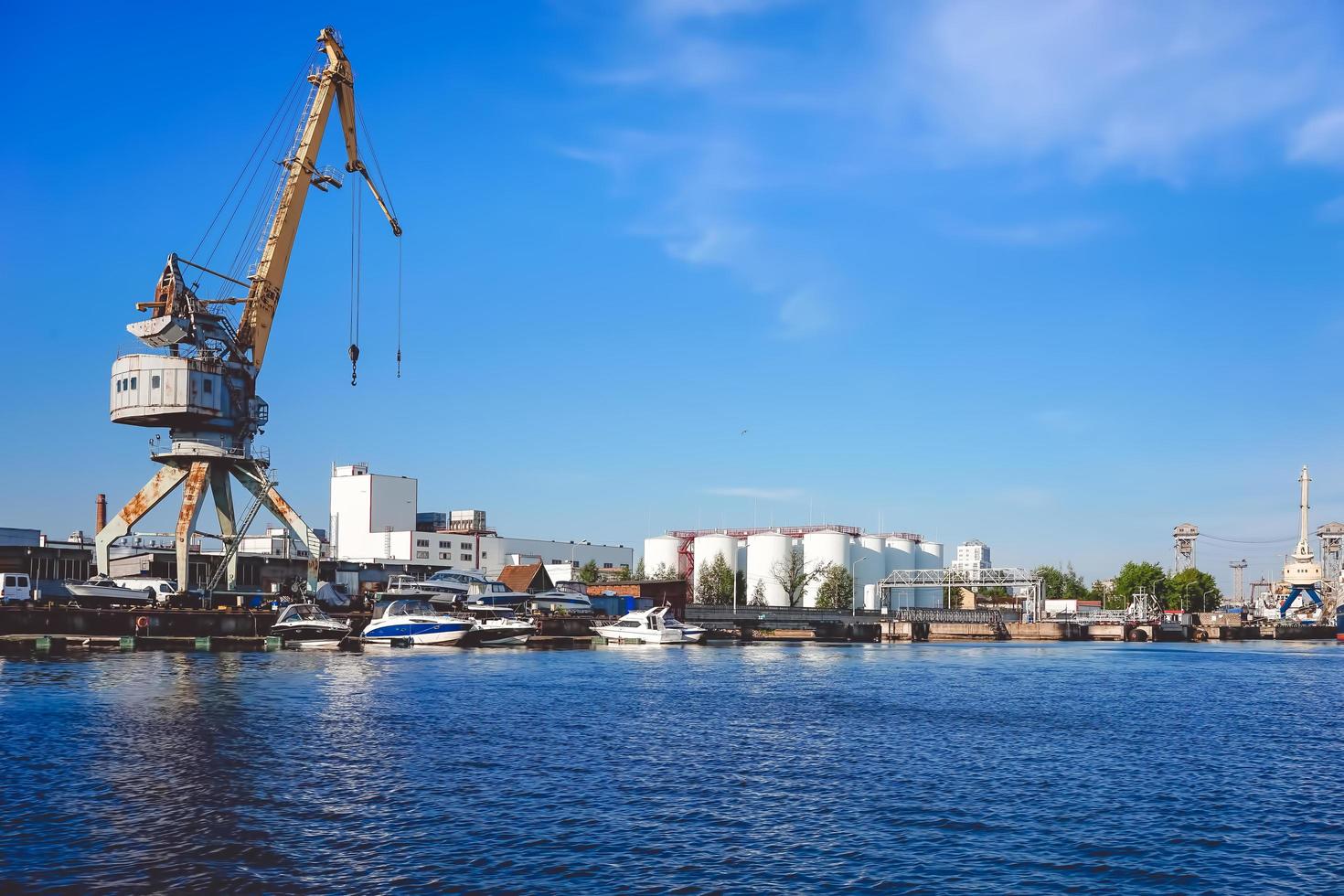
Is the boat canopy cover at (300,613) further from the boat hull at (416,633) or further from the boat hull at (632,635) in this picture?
the boat hull at (632,635)

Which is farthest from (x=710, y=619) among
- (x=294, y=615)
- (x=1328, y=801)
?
(x=1328, y=801)

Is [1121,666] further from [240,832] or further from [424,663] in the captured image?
[240,832]

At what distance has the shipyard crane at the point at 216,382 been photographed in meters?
86.9

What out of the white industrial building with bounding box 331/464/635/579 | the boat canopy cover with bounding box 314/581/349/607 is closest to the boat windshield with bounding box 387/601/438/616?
the boat canopy cover with bounding box 314/581/349/607

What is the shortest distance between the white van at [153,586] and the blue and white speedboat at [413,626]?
15.8 m

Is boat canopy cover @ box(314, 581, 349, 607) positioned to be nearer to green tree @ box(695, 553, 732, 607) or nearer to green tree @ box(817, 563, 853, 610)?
green tree @ box(695, 553, 732, 607)

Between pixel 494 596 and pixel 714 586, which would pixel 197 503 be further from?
pixel 714 586

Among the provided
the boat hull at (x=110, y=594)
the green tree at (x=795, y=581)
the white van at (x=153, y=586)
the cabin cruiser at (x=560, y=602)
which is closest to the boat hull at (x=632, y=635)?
the cabin cruiser at (x=560, y=602)

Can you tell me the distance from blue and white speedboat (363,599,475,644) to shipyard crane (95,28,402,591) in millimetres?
14523

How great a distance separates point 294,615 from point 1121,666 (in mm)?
64785

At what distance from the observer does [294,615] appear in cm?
7850

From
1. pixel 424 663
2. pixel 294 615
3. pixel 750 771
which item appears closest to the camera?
pixel 750 771

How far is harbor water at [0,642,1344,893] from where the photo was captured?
21.3 meters

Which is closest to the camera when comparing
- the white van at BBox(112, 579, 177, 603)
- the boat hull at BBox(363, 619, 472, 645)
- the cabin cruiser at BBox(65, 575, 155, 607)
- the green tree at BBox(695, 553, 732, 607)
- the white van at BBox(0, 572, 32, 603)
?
the white van at BBox(0, 572, 32, 603)
